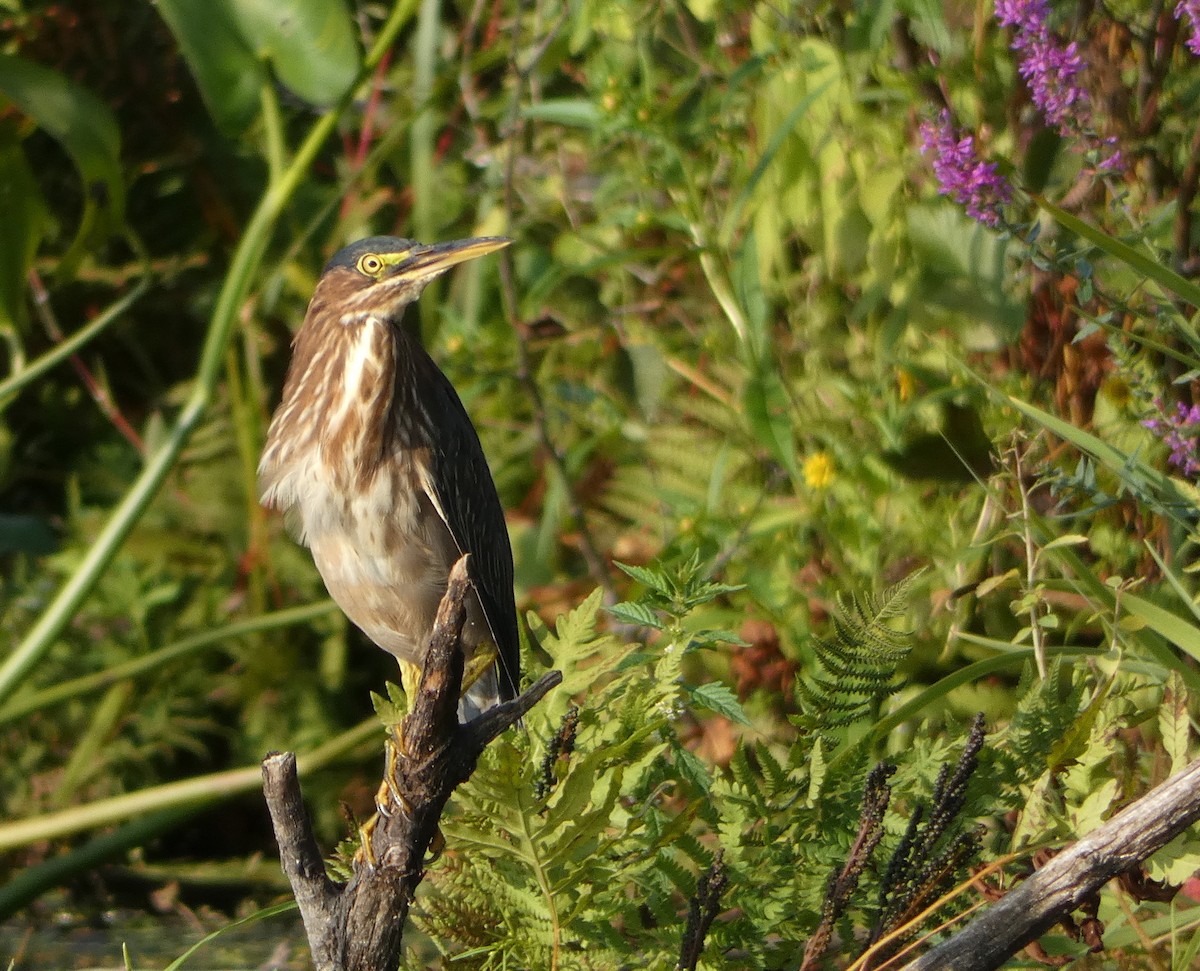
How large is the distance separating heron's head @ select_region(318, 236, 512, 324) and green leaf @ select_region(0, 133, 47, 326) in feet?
3.78

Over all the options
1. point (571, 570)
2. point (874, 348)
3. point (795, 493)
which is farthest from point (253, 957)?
point (874, 348)

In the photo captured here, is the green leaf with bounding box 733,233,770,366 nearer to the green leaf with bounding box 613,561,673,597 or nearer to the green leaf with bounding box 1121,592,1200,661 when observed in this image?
the green leaf with bounding box 613,561,673,597

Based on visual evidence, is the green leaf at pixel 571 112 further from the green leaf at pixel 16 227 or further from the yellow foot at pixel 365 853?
the yellow foot at pixel 365 853

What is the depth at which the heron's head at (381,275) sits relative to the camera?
3107mm

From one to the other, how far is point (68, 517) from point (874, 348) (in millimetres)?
3014

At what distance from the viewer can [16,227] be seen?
4.02m

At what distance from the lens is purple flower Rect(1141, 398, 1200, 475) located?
8.05 feet

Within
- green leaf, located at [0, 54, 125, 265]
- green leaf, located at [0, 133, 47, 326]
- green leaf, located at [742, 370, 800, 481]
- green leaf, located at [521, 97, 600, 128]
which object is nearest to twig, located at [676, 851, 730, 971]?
green leaf, located at [742, 370, 800, 481]

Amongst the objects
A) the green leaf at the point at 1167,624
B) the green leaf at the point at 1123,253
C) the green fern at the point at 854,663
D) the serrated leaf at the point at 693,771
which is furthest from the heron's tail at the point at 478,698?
the green leaf at the point at 1123,253

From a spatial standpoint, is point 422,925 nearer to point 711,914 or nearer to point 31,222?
point 711,914

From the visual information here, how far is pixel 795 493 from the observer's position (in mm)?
3883

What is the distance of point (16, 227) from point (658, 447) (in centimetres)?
173

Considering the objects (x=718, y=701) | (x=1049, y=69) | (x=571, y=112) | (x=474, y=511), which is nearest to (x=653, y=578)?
(x=718, y=701)

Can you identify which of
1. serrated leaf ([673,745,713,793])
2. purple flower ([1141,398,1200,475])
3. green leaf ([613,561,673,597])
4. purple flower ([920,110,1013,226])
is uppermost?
purple flower ([920,110,1013,226])
